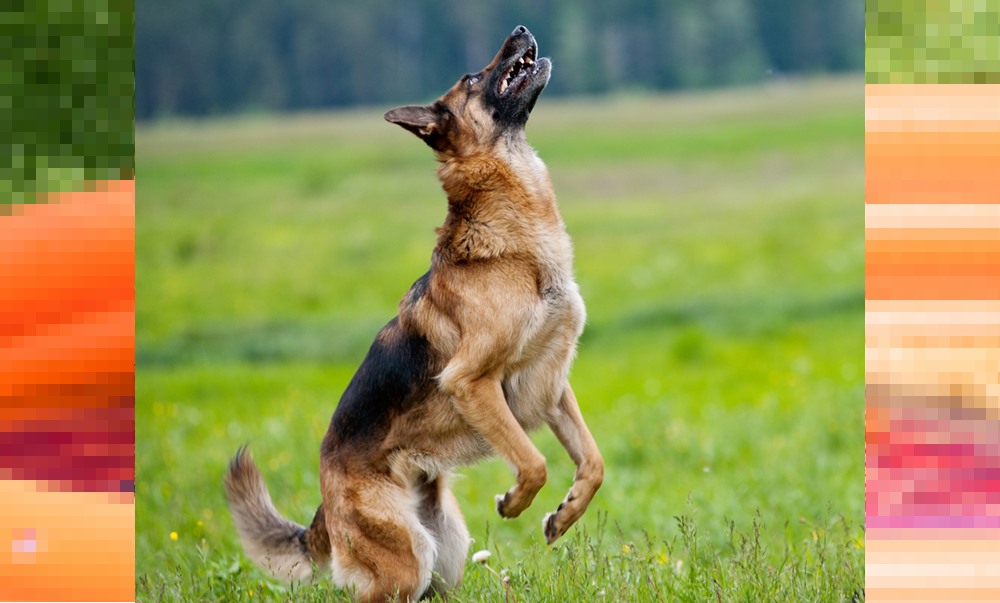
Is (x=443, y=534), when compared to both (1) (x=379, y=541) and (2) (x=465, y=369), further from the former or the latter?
(2) (x=465, y=369)

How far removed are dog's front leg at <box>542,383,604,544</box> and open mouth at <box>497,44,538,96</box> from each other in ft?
4.61

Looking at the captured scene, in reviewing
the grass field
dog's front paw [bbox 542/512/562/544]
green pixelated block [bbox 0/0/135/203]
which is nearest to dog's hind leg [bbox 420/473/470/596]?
the grass field

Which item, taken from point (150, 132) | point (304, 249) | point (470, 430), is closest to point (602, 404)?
point (470, 430)

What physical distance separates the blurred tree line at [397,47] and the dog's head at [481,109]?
18.5m

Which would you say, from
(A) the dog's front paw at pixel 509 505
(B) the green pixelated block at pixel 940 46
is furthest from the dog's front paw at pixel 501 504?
(B) the green pixelated block at pixel 940 46

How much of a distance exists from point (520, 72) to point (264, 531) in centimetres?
254

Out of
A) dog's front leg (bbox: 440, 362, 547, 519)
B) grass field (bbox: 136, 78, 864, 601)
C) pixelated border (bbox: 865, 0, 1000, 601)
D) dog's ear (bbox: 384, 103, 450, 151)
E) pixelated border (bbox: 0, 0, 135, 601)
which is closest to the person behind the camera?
pixelated border (bbox: 865, 0, 1000, 601)

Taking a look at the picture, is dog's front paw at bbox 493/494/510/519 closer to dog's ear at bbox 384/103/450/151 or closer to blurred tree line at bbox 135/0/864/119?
dog's ear at bbox 384/103/450/151

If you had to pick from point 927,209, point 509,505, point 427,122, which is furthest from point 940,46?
point 509,505

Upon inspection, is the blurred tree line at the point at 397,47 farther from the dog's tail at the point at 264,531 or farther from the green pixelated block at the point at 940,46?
the green pixelated block at the point at 940,46

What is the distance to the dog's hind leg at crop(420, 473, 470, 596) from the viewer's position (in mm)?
4855

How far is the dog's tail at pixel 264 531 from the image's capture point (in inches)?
199

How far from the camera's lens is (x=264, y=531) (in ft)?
16.7

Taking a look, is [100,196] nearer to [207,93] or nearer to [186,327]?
[186,327]
